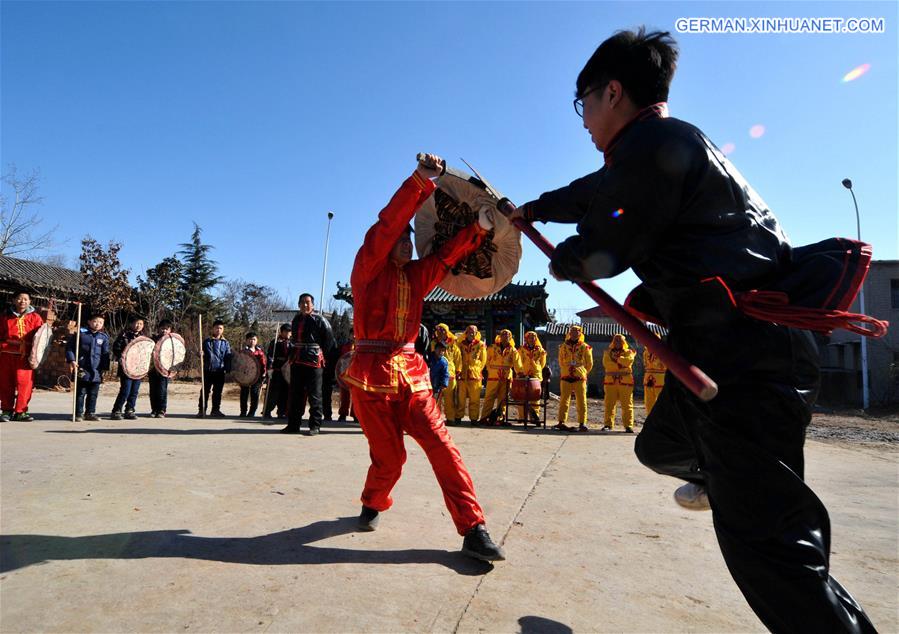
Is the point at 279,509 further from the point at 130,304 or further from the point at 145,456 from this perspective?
the point at 130,304

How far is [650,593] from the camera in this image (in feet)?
7.25

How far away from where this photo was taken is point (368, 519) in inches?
116

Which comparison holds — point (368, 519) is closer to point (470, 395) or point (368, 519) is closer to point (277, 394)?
point (277, 394)

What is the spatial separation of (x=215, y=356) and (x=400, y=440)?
8197 millimetres

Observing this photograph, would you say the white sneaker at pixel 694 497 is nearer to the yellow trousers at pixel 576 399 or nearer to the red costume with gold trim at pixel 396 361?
the red costume with gold trim at pixel 396 361

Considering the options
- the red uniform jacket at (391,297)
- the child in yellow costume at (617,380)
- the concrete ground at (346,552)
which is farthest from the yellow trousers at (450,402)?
the red uniform jacket at (391,297)

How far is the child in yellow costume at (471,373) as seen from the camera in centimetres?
1112

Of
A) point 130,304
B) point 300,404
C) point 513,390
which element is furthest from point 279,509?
point 130,304

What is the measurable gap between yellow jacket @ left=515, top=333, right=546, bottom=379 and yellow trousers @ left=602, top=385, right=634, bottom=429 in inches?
54.3

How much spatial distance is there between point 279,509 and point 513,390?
25.6 ft

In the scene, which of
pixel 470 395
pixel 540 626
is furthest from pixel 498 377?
pixel 540 626

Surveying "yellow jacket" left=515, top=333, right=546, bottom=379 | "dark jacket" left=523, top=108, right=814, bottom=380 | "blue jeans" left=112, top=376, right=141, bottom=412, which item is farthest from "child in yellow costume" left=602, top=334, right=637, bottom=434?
"dark jacket" left=523, top=108, right=814, bottom=380

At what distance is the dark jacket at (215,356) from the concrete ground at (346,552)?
509 cm

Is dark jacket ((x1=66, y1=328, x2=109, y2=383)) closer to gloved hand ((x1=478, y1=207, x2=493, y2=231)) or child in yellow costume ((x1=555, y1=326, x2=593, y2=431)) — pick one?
gloved hand ((x1=478, y1=207, x2=493, y2=231))
